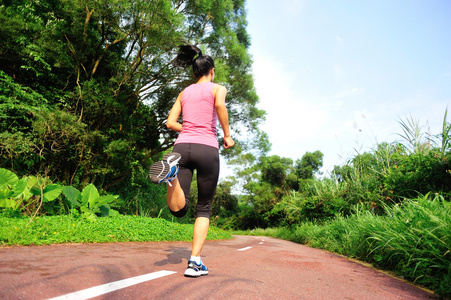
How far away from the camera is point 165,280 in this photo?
228 centimetres

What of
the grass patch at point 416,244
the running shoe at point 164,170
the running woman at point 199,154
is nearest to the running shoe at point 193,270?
the running woman at point 199,154

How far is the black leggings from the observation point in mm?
2662

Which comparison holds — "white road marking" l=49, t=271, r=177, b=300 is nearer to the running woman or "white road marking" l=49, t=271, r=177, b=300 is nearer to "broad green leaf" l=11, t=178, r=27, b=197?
the running woman

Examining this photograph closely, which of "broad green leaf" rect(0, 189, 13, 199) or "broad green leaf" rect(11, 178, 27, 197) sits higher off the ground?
"broad green leaf" rect(11, 178, 27, 197)

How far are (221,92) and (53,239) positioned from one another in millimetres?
3770

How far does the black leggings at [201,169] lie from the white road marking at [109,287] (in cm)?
62

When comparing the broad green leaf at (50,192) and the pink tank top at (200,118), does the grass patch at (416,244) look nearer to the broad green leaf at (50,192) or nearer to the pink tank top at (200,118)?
the pink tank top at (200,118)

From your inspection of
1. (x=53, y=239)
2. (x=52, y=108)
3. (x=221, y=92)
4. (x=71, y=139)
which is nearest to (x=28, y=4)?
(x=52, y=108)

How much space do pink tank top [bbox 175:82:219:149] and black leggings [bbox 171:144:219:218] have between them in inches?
2.8

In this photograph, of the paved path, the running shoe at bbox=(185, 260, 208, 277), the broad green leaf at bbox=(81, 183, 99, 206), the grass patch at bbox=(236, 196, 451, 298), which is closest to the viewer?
the paved path

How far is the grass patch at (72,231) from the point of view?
422cm

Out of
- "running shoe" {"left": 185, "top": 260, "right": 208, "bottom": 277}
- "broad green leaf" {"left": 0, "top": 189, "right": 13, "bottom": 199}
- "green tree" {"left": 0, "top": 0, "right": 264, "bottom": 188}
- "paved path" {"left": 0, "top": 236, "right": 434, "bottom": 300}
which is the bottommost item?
"paved path" {"left": 0, "top": 236, "right": 434, "bottom": 300}

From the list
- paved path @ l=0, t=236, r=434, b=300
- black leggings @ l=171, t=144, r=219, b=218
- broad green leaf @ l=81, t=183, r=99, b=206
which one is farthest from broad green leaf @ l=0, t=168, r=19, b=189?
black leggings @ l=171, t=144, r=219, b=218

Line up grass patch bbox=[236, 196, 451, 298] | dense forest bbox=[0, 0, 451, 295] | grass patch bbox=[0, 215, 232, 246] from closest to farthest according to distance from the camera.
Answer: grass patch bbox=[236, 196, 451, 298], grass patch bbox=[0, 215, 232, 246], dense forest bbox=[0, 0, 451, 295]
